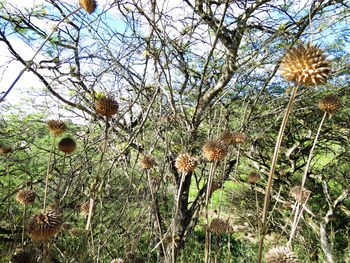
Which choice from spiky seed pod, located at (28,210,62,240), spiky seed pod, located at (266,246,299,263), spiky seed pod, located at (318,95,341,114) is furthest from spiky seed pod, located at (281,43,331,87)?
spiky seed pod, located at (28,210,62,240)

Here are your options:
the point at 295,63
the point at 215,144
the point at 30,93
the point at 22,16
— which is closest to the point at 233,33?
the point at 215,144

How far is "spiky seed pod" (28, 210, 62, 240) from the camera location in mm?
773

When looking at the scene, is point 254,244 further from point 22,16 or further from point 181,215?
point 22,16

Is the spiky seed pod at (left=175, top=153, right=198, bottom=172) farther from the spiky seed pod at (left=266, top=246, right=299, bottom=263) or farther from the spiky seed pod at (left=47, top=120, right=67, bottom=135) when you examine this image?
the spiky seed pod at (left=47, top=120, right=67, bottom=135)

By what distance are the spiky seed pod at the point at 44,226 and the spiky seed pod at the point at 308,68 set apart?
1.00 m

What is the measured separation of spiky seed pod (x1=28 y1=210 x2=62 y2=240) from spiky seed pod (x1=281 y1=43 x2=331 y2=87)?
1.00 metres

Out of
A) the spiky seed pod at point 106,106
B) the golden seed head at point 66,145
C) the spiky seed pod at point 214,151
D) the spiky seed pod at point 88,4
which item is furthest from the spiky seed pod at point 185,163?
the spiky seed pod at point 88,4

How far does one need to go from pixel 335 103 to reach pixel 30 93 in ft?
9.28

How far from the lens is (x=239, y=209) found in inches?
210

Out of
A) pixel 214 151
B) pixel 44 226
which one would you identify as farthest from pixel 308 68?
pixel 44 226

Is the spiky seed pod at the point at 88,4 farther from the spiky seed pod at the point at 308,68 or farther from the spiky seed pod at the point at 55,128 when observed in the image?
the spiky seed pod at the point at 308,68

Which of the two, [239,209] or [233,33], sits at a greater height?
[233,33]

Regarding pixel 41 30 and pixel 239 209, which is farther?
pixel 239 209

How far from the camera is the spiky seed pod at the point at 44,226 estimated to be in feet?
2.54
